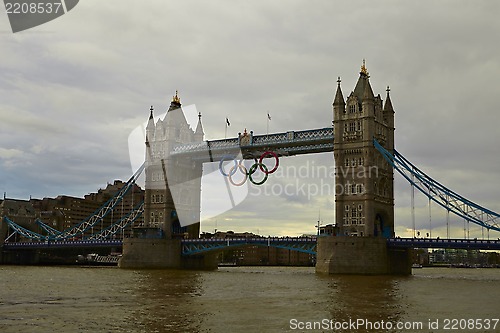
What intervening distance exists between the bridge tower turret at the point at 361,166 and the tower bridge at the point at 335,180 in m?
0.16

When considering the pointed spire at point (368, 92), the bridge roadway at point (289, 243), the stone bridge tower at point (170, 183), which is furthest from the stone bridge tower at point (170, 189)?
the pointed spire at point (368, 92)

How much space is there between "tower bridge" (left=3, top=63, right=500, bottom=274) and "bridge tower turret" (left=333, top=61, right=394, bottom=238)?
161 mm

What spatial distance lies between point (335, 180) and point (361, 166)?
518 centimetres

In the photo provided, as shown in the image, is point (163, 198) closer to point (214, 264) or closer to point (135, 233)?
point (135, 233)

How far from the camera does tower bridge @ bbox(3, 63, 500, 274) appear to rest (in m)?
93.8

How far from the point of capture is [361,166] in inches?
3910

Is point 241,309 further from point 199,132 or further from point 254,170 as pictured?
point 199,132

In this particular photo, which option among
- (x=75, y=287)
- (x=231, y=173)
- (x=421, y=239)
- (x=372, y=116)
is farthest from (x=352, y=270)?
(x=75, y=287)

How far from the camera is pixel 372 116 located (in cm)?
9931

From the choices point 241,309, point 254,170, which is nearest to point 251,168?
point 254,170

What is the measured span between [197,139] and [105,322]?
99.9 metres

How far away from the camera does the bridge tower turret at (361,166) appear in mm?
98500

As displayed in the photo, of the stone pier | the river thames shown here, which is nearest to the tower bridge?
the stone pier

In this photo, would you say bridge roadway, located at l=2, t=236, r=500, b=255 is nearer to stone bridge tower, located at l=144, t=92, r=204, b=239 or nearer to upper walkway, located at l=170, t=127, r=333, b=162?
stone bridge tower, located at l=144, t=92, r=204, b=239
